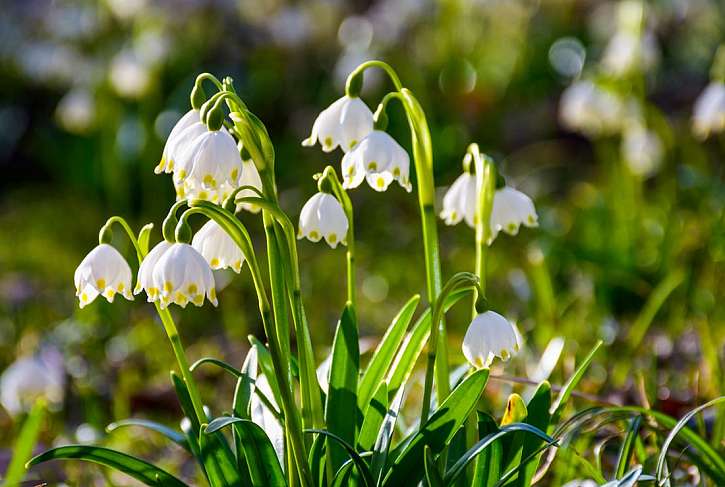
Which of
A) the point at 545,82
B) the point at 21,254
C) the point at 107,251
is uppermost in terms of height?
the point at 107,251

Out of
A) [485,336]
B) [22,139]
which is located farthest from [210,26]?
[485,336]

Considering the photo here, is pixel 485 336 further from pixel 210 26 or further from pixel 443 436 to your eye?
pixel 210 26

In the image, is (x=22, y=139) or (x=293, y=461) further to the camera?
(x=22, y=139)

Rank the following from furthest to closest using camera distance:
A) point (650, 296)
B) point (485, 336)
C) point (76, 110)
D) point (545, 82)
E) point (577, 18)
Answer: point (577, 18), point (545, 82), point (76, 110), point (650, 296), point (485, 336)

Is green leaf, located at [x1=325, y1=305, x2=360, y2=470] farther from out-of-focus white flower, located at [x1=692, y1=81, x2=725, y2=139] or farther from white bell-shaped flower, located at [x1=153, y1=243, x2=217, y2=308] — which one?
out-of-focus white flower, located at [x1=692, y1=81, x2=725, y2=139]

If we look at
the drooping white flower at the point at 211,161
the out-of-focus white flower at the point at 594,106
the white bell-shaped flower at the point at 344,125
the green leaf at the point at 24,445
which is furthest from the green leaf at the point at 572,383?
the out-of-focus white flower at the point at 594,106

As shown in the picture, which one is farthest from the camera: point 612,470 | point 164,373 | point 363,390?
point 164,373

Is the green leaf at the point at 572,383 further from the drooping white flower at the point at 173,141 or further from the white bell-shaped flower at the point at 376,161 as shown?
the drooping white flower at the point at 173,141
